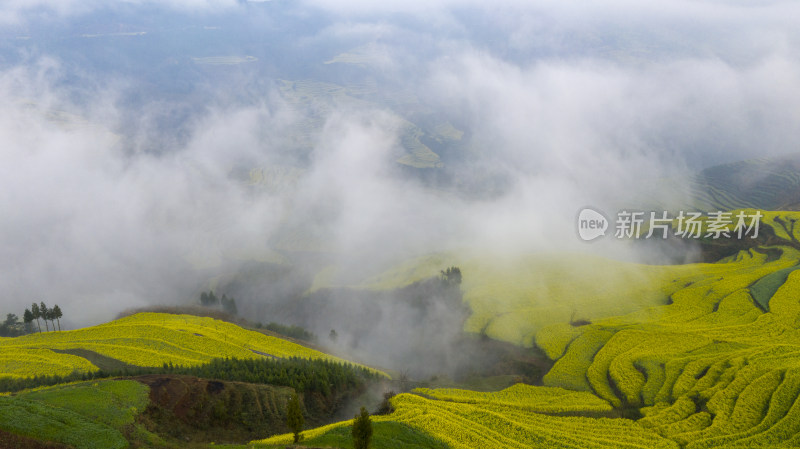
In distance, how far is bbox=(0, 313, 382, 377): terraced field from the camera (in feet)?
240

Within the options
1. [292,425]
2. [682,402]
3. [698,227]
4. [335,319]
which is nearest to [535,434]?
[682,402]

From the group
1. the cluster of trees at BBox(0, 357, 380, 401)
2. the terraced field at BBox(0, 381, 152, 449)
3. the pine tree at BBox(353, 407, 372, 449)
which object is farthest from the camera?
the cluster of trees at BBox(0, 357, 380, 401)

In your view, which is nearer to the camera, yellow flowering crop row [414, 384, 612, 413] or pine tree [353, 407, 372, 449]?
pine tree [353, 407, 372, 449]

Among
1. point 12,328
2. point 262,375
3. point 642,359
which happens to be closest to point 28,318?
point 12,328

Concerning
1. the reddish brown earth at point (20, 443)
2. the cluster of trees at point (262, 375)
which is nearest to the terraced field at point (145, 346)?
the cluster of trees at point (262, 375)

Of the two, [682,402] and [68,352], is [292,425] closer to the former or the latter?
[682,402]

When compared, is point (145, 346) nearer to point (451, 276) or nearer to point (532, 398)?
point (532, 398)

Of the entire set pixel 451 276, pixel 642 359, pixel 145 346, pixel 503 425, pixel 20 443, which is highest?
pixel 451 276

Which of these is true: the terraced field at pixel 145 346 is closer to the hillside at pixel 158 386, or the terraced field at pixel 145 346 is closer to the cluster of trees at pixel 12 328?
the hillside at pixel 158 386

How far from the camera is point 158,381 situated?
183 feet

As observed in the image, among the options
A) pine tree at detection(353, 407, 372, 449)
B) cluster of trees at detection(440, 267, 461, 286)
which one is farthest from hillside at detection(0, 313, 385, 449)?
cluster of trees at detection(440, 267, 461, 286)

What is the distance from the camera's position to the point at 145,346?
3253 inches

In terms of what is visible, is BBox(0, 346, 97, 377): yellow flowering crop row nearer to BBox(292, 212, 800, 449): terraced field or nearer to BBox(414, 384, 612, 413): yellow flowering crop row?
BBox(292, 212, 800, 449): terraced field

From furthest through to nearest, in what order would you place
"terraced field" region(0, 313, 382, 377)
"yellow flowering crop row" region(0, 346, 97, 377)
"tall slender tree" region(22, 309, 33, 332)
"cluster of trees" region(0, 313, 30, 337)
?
"cluster of trees" region(0, 313, 30, 337), "tall slender tree" region(22, 309, 33, 332), "terraced field" region(0, 313, 382, 377), "yellow flowering crop row" region(0, 346, 97, 377)
